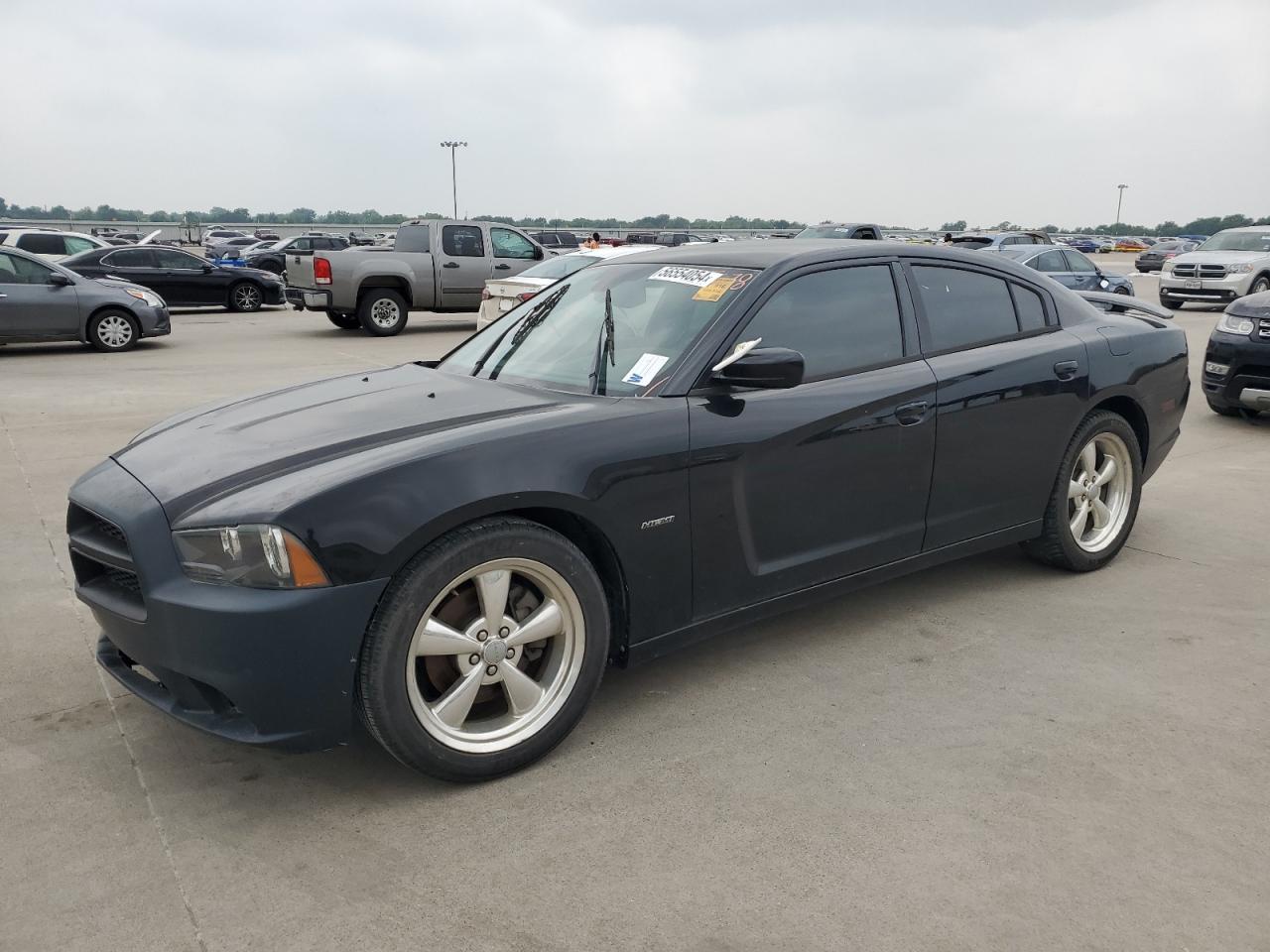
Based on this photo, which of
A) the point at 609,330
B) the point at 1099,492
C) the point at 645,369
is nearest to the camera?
the point at 645,369

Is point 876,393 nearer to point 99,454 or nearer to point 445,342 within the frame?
point 99,454

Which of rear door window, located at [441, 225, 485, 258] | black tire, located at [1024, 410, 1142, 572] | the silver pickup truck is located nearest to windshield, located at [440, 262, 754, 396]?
black tire, located at [1024, 410, 1142, 572]

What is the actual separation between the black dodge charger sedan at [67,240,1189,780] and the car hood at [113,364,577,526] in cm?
2

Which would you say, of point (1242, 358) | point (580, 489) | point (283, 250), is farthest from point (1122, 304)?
point (283, 250)

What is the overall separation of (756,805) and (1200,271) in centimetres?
2229

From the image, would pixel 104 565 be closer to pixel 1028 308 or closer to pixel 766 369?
pixel 766 369

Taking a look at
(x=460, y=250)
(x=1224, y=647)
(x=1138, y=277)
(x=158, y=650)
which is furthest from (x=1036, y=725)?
(x=1138, y=277)

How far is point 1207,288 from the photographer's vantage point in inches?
Answer: 839

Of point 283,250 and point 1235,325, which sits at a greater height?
point 283,250

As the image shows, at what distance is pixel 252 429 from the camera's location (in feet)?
11.6

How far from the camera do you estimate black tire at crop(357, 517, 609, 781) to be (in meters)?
2.86

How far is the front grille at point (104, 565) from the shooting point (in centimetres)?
301

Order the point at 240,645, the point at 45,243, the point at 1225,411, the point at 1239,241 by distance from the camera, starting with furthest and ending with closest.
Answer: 1. the point at 1239,241
2. the point at 45,243
3. the point at 1225,411
4. the point at 240,645

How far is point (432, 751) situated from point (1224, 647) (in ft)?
10.3
